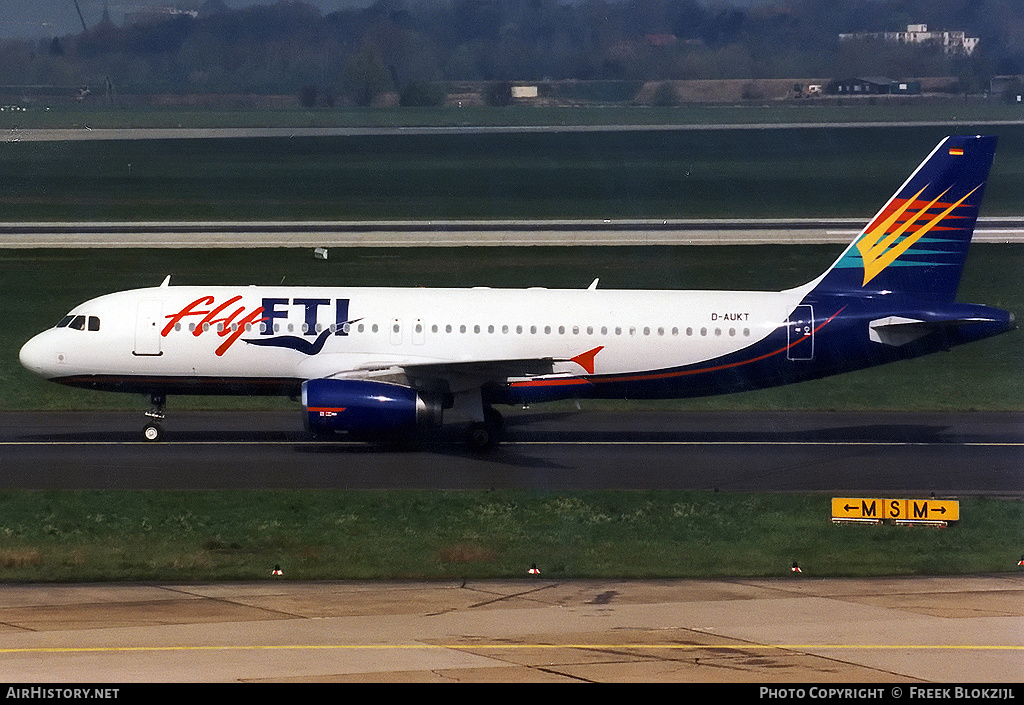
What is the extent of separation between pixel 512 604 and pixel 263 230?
2262 inches

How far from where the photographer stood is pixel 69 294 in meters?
57.4

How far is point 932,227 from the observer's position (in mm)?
37594

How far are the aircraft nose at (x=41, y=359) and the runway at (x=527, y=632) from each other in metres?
13.5

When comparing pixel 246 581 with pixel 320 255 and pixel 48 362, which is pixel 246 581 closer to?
pixel 48 362

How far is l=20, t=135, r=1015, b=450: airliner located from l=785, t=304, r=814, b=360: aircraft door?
37mm

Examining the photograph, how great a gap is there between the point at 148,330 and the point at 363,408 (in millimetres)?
6448

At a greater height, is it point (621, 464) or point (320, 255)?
point (320, 255)

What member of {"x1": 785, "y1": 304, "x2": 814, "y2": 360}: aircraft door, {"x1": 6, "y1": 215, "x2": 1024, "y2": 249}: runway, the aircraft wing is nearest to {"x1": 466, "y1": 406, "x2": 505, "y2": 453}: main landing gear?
the aircraft wing

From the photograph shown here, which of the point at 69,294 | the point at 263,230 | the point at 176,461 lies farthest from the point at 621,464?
the point at 263,230

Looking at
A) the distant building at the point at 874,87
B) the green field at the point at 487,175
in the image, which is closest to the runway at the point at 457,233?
the green field at the point at 487,175

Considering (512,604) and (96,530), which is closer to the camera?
(512,604)

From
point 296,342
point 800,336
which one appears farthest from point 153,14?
point 800,336

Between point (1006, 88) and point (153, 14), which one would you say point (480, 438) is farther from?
point (1006, 88)

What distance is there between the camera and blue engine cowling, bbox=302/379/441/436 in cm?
3447
